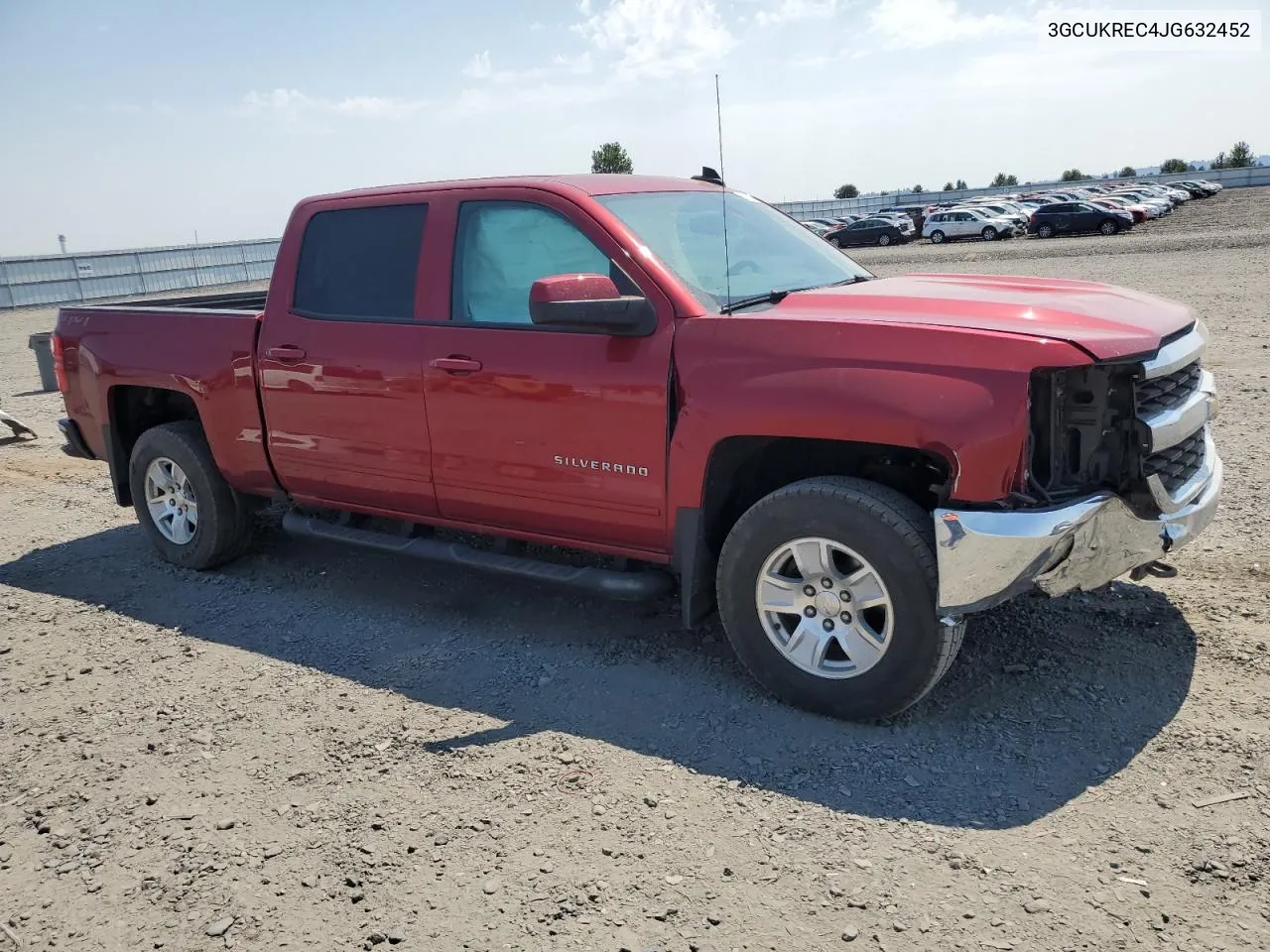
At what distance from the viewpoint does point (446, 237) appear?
450 centimetres

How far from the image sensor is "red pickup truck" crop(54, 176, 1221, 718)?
10.8 feet

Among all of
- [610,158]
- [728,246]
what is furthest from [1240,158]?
[728,246]

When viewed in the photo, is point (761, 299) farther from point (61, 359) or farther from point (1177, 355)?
point (61, 359)

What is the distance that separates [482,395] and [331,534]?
1333 millimetres

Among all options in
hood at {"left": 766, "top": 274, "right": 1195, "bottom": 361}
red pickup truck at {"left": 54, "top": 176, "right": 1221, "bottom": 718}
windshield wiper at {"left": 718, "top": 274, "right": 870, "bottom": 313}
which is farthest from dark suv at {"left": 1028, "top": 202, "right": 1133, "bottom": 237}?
windshield wiper at {"left": 718, "top": 274, "right": 870, "bottom": 313}

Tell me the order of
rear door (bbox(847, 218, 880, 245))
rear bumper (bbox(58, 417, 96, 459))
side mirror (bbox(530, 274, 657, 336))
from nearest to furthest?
side mirror (bbox(530, 274, 657, 336))
rear bumper (bbox(58, 417, 96, 459))
rear door (bbox(847, 218, 880, 245))

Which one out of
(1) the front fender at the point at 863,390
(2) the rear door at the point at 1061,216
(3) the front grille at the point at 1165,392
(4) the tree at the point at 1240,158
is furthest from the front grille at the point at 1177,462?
(4) the tree at the point at 1240,158

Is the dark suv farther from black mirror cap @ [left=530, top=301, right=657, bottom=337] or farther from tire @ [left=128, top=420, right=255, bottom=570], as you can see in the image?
black mirror cap @ [left=530, top=301, right=657, bottom=337]

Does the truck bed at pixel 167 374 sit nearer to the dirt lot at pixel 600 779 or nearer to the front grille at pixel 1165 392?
the dirt lot at pixel 600 779

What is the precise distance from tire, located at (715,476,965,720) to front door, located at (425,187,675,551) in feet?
1.45

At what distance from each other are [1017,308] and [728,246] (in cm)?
139

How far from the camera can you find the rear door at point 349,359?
459 cm

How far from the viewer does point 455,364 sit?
4336mm

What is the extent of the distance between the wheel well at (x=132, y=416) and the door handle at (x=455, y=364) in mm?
2177
